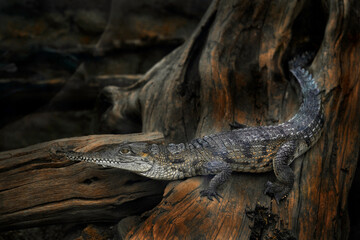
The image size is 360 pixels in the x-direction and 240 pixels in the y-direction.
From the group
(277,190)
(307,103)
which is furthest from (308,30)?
(277,190)

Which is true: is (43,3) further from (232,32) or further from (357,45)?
(357,45)

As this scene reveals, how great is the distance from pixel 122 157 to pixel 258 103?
1.56 metres

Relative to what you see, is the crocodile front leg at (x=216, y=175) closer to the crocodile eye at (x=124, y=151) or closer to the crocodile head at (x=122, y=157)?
the crocodile head at (x=122, y=157)

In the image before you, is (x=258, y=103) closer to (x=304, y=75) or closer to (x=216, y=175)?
(x=304, y=75)

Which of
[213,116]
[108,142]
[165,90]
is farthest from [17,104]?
[213,116]

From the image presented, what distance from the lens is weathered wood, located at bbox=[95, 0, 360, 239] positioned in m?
2.16

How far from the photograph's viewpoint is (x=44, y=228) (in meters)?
2.51

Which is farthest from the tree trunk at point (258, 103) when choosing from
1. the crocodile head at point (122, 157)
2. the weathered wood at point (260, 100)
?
the crocodile head at point (122, 157)

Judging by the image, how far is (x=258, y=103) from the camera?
308cm

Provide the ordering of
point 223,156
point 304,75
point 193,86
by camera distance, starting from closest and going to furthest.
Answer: point 223,156, point 304,75, point 193,86

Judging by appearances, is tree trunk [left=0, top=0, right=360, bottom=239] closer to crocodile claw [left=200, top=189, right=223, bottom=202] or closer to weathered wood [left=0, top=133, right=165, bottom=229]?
crocodile claw [left=200, top=189, right=223, bottom=202]

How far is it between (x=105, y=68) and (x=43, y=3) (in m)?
1.33

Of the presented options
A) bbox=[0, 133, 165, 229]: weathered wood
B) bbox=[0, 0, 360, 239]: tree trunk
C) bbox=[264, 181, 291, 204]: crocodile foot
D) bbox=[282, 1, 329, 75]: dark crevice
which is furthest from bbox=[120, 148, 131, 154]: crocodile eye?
bbox=[282, 1, 329, 75]: dark crevice

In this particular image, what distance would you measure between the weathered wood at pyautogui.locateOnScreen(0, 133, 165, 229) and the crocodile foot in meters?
0.87
